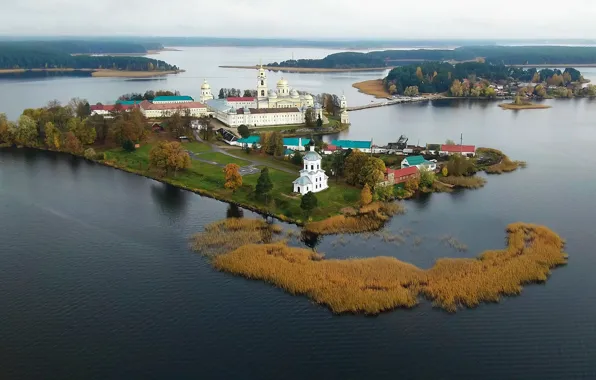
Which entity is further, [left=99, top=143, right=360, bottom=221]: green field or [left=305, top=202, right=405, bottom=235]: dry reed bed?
[left=99, top=143, right=360, bottom=221]: green field

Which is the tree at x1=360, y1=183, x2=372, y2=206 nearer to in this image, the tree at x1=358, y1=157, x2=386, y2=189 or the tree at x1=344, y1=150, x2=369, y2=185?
the tree at x1=358, y1=157, x2=386, y2=189

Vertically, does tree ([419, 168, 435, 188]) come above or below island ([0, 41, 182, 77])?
below

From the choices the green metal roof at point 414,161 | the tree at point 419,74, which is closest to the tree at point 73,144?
the green metal roof at point 414,161

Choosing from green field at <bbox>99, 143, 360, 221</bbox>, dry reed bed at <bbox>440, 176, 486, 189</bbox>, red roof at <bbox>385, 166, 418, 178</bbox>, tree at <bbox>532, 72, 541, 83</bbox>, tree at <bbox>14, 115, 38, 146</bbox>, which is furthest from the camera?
tree at <bbox>532, 72, 541, 83</bbox>

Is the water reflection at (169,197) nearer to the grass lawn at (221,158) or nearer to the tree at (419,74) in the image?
the grass lawn at (221,158)

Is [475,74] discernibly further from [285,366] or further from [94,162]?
[285,366]

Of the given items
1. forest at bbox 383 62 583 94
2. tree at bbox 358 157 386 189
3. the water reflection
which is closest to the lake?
the water reflection

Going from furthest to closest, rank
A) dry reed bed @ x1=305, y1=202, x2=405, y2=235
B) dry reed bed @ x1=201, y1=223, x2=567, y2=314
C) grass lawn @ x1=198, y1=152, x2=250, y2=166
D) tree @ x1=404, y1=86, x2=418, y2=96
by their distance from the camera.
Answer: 1. tree @ x1=404, y1=86, x2=418, y2=96
2. grass lawn @ x1=198, y1=152, x2=250, y2=166
3. dry reed bed @ x1=305, y1=202, x2=405, y2=235
4. dry reed bed @ x1=201, y1=223, x2=567, y2=314

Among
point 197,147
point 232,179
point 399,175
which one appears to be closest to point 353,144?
point 399,175
